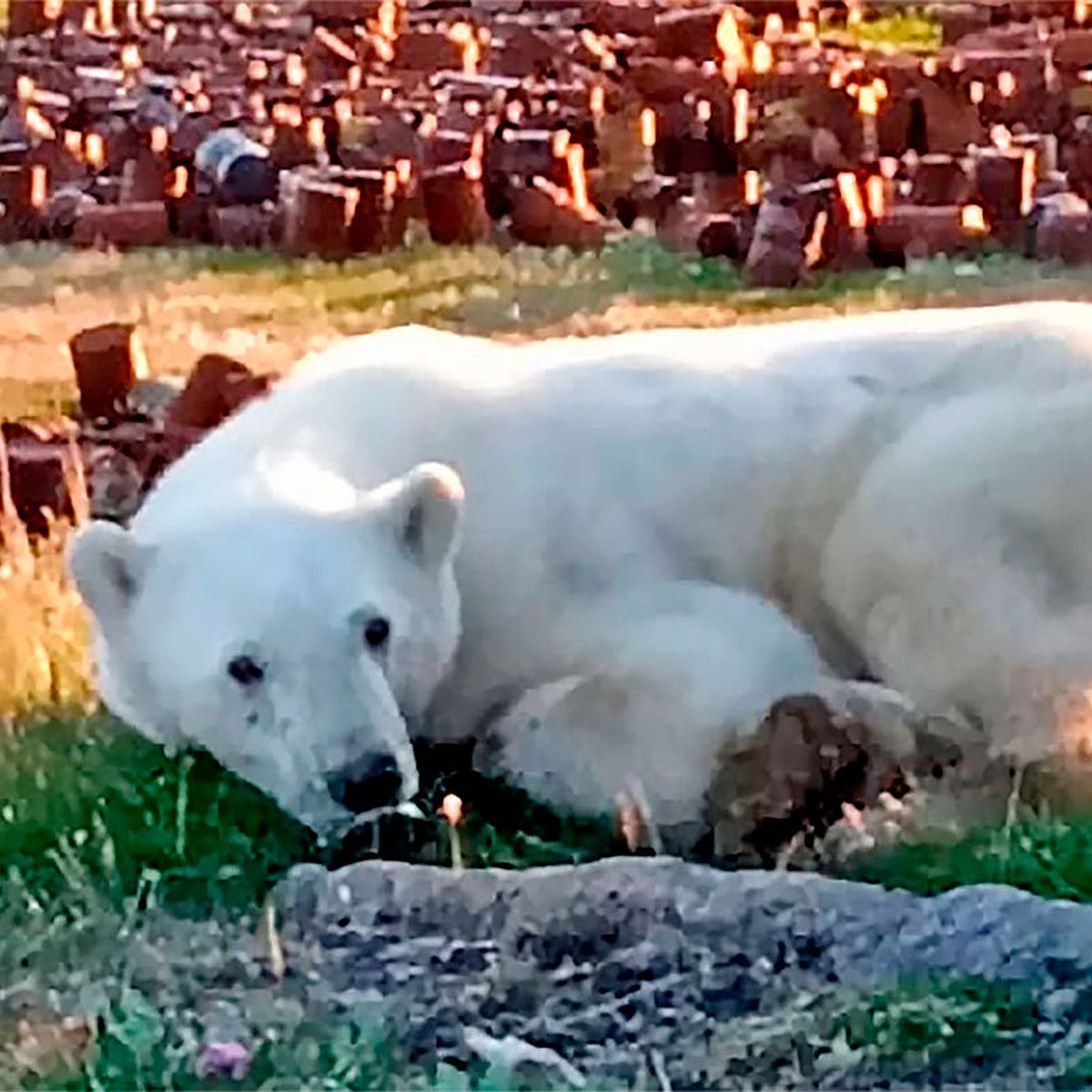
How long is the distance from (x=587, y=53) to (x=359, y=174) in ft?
11.2

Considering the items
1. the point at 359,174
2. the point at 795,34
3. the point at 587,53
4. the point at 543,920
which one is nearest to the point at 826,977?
the point at 543,920

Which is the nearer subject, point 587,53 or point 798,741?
point 798,741

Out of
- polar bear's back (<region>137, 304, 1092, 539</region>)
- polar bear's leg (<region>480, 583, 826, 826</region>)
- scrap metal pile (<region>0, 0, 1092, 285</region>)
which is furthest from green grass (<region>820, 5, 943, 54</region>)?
polar bear's leg (<region>480, 583, 826, 826</region>)

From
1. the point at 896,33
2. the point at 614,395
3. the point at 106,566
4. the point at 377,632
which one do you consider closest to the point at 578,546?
the point at 614,395

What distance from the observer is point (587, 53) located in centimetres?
1316

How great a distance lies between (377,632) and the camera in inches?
181

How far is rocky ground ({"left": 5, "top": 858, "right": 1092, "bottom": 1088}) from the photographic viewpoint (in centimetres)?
365

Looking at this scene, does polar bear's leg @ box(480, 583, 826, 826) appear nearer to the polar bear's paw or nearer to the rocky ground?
the polar bear's paw

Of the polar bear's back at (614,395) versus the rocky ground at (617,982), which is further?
the polar bear's back at (614,395)

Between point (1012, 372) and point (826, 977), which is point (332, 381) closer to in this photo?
point (1012, 372)

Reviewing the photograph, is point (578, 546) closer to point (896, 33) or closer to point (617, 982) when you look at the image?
point (617, 982)

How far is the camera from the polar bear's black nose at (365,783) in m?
4.40

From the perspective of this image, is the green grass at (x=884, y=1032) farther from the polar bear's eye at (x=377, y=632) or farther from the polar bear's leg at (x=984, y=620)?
the polar bear's leg at (x=984, y=620)

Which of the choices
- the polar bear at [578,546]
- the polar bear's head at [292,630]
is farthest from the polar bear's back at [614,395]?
the polar bear's head at [292,630]
